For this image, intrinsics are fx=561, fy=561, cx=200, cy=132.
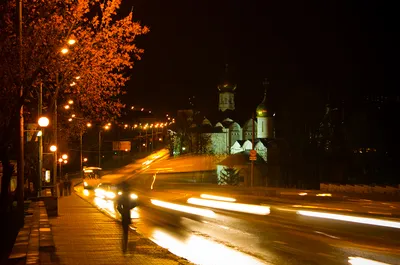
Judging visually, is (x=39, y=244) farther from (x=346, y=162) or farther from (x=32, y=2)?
(x=346, y=162)

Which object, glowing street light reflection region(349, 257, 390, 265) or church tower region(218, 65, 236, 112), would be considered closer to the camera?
glowing street light reflection region(349, 257, 390, 265)

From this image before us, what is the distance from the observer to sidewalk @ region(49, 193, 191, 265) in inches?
477

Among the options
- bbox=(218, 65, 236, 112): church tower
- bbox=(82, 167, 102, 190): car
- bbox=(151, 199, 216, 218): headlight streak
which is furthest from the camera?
bbox=(218, 65, 236, 112): church tower

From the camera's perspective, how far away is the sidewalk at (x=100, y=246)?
12109 millimetres

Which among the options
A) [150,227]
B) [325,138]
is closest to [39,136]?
[150,227]

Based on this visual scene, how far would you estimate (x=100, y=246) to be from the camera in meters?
14.6

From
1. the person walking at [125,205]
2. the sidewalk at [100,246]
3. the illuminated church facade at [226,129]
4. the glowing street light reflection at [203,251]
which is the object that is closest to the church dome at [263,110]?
the illuminated church facade at [226,129]

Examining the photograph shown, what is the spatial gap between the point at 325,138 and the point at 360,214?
77.1m

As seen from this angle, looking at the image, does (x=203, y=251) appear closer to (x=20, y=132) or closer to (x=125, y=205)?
(x=125, y=205)

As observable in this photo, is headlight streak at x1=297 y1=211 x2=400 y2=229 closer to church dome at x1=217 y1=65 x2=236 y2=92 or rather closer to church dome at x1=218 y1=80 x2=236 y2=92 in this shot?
church dome at x1=217 y1=65 x2=236 y2=92

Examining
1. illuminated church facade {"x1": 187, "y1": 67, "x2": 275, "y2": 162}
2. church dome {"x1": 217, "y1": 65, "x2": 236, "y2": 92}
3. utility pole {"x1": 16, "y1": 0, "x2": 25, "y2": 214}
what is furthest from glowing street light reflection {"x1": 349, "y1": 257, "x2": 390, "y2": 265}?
church dome {"x1": 217, "y1": 65, "x2": 236, "y2": 92}

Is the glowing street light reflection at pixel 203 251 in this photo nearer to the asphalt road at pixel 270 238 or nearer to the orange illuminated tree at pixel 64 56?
the asphalt road at pixel 270 238

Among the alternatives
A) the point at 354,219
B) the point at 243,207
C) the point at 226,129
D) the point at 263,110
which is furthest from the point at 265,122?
the point at 354,219

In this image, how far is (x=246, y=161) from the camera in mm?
92250
